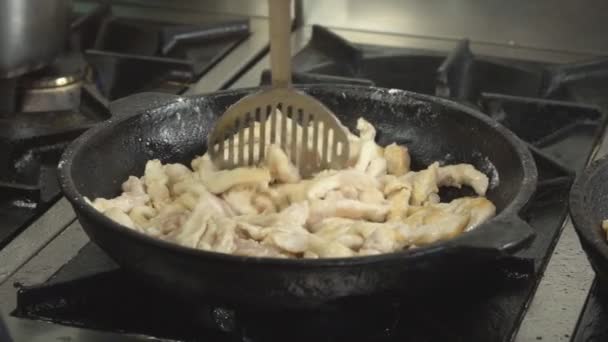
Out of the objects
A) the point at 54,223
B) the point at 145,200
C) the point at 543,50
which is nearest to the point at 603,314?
the point at 145,200

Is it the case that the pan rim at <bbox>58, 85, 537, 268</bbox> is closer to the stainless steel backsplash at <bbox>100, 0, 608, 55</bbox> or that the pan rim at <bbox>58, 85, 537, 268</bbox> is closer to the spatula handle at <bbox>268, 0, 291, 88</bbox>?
the spatula handle at <bbox>268, 0, 291, 88</bbox>

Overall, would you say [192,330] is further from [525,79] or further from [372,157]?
[525,79]

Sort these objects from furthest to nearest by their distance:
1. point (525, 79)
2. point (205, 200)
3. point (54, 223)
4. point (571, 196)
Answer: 1. point (525, 79)
2. point (54, 223)
3. point (205, 200)
4. point (571, 196)

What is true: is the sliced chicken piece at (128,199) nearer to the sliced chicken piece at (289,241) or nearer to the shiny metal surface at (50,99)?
the sliced chicken piece at (289,241)

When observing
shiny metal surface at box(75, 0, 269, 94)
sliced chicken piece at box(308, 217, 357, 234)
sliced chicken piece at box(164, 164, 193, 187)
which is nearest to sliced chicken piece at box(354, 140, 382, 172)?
sliced chicken piece at box(308, 217, 357, 234)

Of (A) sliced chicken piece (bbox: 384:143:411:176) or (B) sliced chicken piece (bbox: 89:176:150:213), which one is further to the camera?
(A) sliced chicken piece (bbox: 384:143:411:176)

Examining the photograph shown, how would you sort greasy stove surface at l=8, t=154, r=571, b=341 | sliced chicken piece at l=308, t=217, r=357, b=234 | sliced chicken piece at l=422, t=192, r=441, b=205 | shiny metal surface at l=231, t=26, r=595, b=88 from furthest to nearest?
1. shiny metal surface at l=231, t=26, r=595, b=88
2. sliced chicken piece at l=422, t=192, r=441, b=205
3. sliced chicken piece at l=308, t=217, r=357, b=234
4. greasy stove surface at l=8, t=154, r=571, b=341
